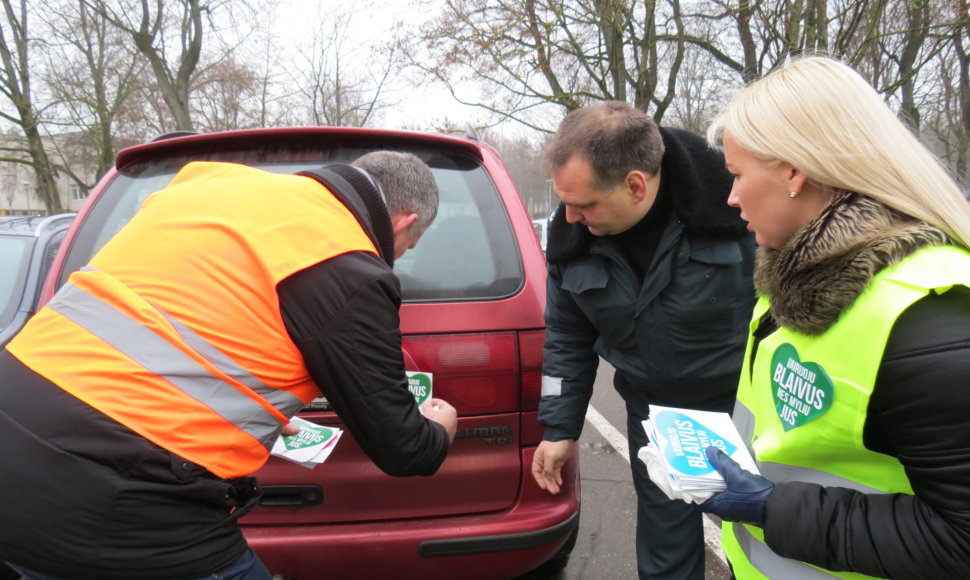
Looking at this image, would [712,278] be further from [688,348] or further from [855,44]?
[855,44]

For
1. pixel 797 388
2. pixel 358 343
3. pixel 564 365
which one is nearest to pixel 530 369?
pixel 564 365

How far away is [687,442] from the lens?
1220 mm

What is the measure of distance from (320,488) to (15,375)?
931 mm

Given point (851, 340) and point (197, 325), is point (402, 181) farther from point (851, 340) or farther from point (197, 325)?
point (851, 340)

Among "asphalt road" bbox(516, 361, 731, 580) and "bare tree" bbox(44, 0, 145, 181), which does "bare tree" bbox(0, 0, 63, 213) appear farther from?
"asphalt road" bbox(516, 361, 731, 580)

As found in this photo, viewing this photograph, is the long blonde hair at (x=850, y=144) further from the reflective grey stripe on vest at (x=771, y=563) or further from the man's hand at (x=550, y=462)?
the man's hand at (x=550, y=462)

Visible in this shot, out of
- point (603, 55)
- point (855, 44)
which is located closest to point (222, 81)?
point (603, 55)

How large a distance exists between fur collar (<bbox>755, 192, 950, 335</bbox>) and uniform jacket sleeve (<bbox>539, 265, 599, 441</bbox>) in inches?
33.6

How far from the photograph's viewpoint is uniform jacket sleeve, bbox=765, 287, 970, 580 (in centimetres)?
85

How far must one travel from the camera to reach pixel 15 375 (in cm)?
112

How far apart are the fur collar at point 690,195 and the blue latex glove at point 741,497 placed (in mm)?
787

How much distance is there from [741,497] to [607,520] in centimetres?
229

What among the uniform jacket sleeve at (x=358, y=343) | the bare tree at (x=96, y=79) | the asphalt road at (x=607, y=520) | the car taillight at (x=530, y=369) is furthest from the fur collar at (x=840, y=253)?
the bare tree at (x=96, y=79)

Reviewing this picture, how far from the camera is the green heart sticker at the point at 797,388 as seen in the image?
0.99 metres
